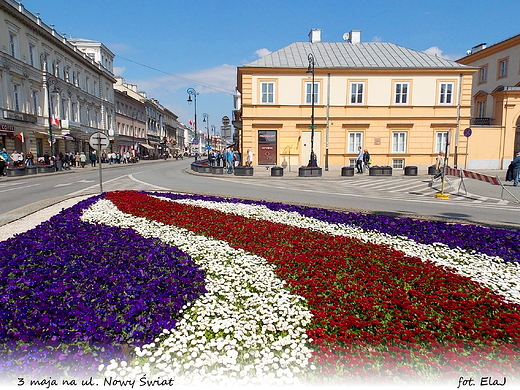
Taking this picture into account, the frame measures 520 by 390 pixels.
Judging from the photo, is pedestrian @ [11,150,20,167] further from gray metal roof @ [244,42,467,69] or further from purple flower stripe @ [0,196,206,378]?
purple flower stripe @ [0,196,206,378]

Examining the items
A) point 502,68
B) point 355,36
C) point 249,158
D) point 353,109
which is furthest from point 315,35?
point 502,68

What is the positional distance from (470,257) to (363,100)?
26.6 metres

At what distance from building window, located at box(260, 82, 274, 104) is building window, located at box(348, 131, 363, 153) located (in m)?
7.57

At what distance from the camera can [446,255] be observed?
18.1 feet

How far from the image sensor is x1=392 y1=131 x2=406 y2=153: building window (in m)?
30.3

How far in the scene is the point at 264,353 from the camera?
2.91 metres

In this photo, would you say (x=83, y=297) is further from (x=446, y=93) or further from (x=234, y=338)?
(x=446, y=93)

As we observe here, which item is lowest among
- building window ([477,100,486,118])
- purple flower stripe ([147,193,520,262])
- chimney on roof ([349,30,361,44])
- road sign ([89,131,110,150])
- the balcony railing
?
purple flower stripe ([147,193,520,262])

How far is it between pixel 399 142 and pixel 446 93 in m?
5.64

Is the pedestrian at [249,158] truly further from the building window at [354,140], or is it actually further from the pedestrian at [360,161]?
the building window at [354,140]

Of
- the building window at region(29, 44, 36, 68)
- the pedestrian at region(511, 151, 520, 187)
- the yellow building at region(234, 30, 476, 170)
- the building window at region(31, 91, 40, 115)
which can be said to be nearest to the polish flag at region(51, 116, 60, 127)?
the building window at region(31, 91, 40, 115)

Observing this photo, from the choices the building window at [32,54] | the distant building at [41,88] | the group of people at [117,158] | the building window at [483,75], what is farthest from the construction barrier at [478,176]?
the group of people at [117,158]

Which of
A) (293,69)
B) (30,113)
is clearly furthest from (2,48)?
(293,69)

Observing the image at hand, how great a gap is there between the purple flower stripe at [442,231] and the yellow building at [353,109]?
68.3 feet
